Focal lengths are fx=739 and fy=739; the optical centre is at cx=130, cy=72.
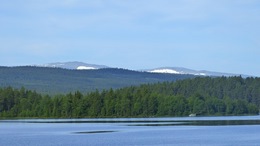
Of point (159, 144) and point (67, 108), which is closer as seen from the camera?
point (159, 144)

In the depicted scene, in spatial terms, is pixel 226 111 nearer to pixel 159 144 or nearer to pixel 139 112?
pixel 139 112

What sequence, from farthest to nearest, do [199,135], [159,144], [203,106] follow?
[203,106]
[199,135]
[159,144]

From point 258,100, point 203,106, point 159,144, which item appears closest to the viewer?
point 159,144

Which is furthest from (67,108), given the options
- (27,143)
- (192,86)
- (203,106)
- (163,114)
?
(27,143)

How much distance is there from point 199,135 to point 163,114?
7547cm

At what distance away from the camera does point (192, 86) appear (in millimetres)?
196000

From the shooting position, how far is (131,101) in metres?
147

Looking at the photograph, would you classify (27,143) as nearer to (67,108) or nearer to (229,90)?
(67,108)

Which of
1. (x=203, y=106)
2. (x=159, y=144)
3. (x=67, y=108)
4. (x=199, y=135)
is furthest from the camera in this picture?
(x=203, y=106)

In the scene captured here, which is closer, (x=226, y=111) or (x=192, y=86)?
(x=226, y=111)

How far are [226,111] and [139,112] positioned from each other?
22591mm

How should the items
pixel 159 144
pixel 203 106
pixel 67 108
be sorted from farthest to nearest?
pixel 203 106 < pixel 67 108 < pixel 159 144

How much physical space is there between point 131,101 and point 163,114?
24.8 feet

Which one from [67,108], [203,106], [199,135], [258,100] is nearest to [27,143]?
[199,135]
